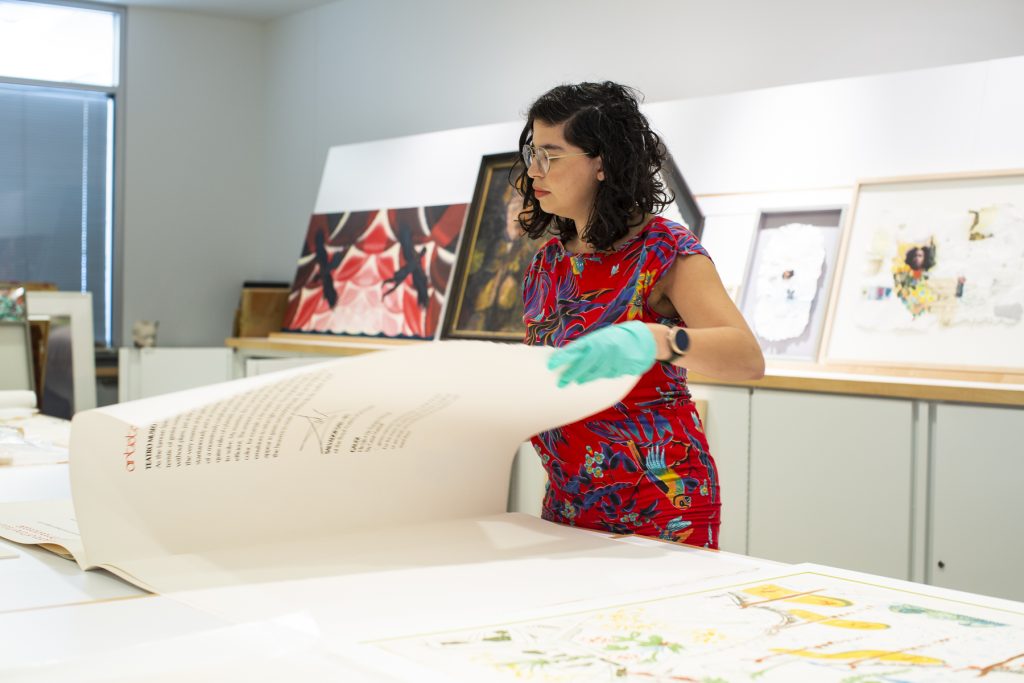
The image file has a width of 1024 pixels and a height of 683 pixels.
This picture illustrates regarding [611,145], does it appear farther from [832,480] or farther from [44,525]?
[832,480]

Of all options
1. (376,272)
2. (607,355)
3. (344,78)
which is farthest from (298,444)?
(344,78)

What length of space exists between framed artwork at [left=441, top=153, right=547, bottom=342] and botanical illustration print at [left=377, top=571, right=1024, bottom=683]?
3032mm

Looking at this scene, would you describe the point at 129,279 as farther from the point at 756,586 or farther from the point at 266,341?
the point at 756,586

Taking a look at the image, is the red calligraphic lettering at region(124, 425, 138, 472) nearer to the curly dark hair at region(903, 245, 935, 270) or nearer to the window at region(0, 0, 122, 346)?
the curly dark hair at region(903, 245, 935, 270)

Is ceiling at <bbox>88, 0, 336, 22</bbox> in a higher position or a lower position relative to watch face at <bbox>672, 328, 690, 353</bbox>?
higher

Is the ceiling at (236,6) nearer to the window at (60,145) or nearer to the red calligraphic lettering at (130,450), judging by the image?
the window at (60,145)

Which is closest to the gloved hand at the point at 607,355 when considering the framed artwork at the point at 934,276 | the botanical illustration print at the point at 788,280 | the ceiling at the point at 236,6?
the framed artwork at the point at 934,276

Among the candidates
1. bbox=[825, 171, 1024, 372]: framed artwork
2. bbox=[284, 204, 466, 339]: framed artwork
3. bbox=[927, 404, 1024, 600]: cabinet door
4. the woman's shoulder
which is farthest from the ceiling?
the woman's shoulder

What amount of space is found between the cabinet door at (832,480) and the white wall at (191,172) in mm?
4049

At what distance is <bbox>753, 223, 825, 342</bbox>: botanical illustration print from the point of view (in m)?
3.18

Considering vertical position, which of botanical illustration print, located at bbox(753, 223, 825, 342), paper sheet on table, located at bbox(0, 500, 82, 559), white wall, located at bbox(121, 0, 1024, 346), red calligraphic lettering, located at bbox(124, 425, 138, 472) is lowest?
paper sheet on table, located at bbox(0, 500, 82, 559)

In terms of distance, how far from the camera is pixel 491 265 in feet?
13.6

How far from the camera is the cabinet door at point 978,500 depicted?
2412 millimetres

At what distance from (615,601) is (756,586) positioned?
14 centimetres
